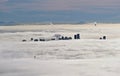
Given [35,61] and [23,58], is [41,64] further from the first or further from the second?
[23,58]

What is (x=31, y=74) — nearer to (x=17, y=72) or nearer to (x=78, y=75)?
(x=17, y=72)

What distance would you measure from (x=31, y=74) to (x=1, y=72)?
2.26 meters

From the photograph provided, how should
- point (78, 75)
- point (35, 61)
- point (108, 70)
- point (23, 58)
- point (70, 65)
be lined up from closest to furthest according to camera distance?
point (78, 75) < point (108, 70) < point (70, 65) < point (35, 61) < point (23, 58)

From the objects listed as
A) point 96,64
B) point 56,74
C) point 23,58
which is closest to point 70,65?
point 96,64

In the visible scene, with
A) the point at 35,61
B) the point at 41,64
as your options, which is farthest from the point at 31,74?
the point at 35,61

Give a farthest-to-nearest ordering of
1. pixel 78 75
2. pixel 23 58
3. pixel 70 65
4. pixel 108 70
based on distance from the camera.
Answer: pixel 23 58, pixel 70 65, pixel 108 70, pixel 78 75

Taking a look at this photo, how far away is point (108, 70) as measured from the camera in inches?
1001

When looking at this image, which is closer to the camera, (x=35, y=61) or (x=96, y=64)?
(x=96, y=64)

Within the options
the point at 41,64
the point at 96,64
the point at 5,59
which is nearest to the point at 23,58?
the point at 5,59

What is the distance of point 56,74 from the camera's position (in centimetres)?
2392

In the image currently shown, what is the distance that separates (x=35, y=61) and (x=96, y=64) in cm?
536

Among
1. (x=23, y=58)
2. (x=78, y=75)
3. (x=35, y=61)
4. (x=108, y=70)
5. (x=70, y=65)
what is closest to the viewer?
(x=78, y=75)

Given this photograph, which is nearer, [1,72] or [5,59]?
[1,72]

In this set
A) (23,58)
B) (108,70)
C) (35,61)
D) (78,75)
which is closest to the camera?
(78,75)
